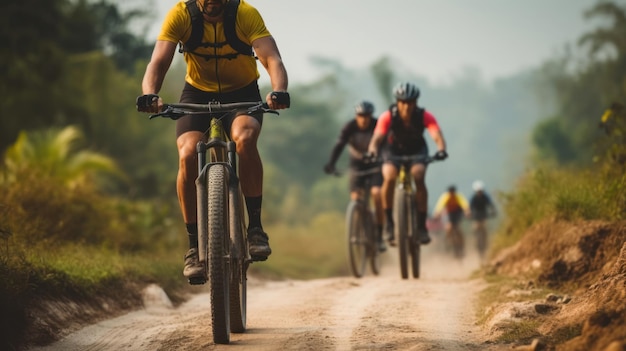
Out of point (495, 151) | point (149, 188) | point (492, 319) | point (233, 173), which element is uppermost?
point (495, 151)

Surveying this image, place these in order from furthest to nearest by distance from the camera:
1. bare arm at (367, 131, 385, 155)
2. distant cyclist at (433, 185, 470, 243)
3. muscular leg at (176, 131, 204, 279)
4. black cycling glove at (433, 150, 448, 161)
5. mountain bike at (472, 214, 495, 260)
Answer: distant cyclist at (433, 185, 470, 243), mountain bike at (472, 214, 495, 260), bare arm at (367, 131, 385, 155), black cycling glove at (433, 150, 448, 161), muscular leg at (176, 131, 204, 279)

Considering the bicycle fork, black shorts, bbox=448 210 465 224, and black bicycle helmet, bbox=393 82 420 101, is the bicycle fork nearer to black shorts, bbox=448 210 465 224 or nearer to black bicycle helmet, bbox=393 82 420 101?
black bicycle helmet, bbox=393 82 420 101

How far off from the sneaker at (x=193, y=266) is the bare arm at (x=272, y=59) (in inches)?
52.5

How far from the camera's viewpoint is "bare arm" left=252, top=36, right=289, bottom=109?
22.9 ft

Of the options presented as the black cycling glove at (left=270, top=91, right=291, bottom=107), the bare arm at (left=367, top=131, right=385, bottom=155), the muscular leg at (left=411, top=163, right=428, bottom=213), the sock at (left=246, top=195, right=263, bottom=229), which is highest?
the bare arm at (left=367, top=131, right=385, bottom=155)

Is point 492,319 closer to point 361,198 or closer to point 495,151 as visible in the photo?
point 361,198

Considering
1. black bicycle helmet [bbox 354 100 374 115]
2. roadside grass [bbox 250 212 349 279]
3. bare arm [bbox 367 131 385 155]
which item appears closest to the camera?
bare arm [bbox 367 131 385 155]

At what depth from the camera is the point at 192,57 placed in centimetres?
723

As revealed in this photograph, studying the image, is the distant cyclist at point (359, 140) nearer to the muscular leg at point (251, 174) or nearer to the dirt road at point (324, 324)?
the dirt road at point (324, 324)

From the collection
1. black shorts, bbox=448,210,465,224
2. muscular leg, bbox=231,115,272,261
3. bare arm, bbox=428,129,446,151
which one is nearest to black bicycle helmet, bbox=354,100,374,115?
bare arm, bbox=428,129,446,151

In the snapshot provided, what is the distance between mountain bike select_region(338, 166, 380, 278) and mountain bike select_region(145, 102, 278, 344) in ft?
23.1

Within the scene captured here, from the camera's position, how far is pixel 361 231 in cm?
1434

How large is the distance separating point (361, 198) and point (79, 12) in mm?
22218

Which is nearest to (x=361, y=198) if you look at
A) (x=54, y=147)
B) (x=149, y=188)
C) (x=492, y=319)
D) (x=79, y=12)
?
(x=54, y=147)
